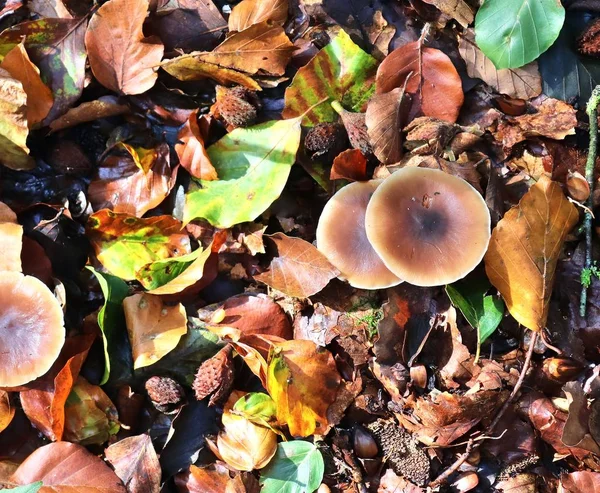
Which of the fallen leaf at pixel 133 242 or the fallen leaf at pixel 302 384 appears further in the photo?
the fallen leaf at pixel 133 242

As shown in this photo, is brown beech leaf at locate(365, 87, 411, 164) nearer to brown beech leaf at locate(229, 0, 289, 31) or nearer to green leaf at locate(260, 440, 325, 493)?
brown beech leaf at locate(229, 0, 289, 31)

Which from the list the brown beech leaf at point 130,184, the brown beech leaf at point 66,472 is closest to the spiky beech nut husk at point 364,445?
the brown beech leaf at point 66,472

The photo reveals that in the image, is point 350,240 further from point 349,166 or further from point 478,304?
point 478,304

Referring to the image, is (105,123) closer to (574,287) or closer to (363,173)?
(363,173)

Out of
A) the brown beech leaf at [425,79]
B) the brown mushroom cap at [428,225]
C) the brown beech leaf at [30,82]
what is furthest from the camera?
the brown beech leaf at [425,79]

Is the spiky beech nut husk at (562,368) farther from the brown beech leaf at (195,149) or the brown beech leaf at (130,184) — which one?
the brown beech leaf at (130,184)

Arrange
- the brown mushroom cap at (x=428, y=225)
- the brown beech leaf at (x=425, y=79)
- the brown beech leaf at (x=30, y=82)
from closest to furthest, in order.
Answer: the brown mushroom cap at (x=428, y=225) < the brown beech leaf at (x=30, y=82) < the brown beech leaf at (x=425, y=79)

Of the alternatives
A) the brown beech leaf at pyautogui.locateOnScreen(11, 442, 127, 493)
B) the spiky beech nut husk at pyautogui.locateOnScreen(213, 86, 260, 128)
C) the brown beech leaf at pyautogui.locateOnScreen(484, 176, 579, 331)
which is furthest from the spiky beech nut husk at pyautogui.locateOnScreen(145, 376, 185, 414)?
the brown beech leaf at pyautogui.locateOnScreen(484, 176, 579, 331)
